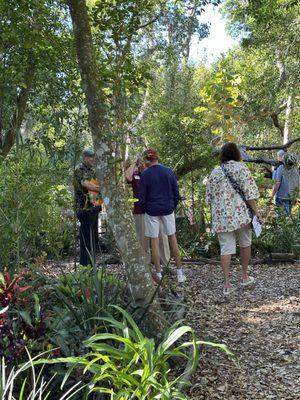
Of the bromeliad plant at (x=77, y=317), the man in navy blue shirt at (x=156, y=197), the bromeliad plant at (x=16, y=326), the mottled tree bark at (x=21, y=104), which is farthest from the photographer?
the mottled tree bark at (x=21, y=104)

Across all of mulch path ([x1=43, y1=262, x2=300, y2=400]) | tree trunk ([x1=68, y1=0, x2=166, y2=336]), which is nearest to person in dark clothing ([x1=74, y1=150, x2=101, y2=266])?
mulch path ([x1=43, y1=262, x2=300, y2=400])

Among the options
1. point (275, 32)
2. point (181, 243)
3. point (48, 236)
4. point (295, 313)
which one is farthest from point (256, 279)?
point (275, 32)

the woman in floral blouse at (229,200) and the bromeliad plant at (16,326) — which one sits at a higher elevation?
the woman in floral blouse at (229,200)

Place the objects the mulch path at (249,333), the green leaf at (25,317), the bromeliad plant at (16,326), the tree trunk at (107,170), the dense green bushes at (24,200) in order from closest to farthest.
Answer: the bromeliad plant at (16,326)
the green leaf at (25,317)
the mulch path at (249,333)
the tree trunk at (107,170)
the dense green bushes at (24,200)

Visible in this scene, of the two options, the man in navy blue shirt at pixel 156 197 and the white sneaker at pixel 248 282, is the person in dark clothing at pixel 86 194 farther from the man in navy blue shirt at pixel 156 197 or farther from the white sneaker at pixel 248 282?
the white sneaker at pixel 248 282

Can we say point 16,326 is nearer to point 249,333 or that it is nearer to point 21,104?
point 249,333

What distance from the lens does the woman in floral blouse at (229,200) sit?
572 centimetres

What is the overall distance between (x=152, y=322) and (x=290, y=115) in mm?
22380

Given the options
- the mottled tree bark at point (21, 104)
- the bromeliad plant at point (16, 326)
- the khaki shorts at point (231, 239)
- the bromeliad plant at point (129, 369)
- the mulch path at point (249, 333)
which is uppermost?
the mottled tree bark at point (21, 104)

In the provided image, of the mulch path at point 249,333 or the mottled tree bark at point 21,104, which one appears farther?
the mottled tree bark at point 21,104

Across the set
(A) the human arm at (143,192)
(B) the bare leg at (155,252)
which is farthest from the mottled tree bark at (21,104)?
(B) the bare leg at (155,252)

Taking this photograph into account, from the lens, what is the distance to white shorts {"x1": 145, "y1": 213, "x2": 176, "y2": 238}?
6066mm

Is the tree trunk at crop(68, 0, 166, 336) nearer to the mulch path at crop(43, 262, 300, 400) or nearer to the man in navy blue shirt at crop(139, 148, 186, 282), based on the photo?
the mulch path at crop(43, 262, 300, 400)

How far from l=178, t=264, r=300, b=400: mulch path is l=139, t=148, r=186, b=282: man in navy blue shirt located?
73cm
